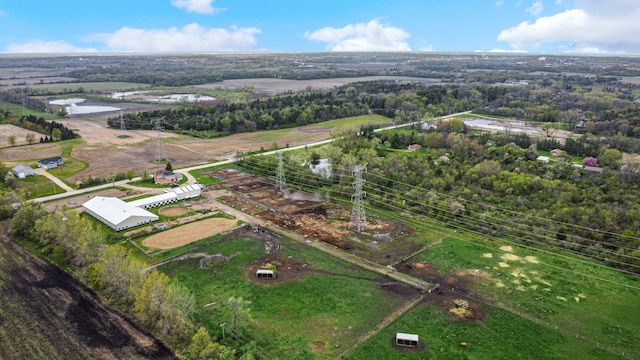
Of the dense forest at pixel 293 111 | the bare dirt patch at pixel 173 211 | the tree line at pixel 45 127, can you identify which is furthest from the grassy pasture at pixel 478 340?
the tree line at pixel 45 127

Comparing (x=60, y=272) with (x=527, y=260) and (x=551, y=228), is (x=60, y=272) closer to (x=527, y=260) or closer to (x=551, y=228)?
(x=527, y=260)

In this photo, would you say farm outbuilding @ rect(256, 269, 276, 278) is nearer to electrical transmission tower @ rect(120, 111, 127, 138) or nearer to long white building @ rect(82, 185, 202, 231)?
long white building @ rect(82, 185, 202, 231)

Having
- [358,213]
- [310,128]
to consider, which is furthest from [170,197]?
[310,128]

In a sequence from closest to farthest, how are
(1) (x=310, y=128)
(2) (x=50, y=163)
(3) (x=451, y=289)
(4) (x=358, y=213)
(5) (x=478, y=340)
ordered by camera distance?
(5) (x=478, y=340), (3) (x=451, y=289), (4) (x=358, y=213), (2) (x=50, y=163), (1) (x=310, y=128)

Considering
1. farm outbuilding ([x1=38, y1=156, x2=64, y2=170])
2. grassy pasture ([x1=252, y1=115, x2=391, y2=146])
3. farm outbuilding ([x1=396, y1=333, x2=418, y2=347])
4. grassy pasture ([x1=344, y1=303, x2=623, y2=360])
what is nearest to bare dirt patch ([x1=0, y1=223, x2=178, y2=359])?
grassy pasture ([x1=344, y1=303, x2=623, y2=360])

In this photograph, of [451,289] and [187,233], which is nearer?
[451,289]

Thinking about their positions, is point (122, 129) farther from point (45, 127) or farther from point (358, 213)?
point (358, 213)

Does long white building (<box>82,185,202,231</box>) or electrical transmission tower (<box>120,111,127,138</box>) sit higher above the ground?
electrical transmission tower (<box>120,111,127,138</box>)

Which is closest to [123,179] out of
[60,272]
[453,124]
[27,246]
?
[27,246]

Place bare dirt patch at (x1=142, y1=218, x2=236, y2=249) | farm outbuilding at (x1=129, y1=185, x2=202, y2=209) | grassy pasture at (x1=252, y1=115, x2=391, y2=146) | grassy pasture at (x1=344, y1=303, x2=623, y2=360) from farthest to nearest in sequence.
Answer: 1. grassy pasture at (x1=252, y1=115, x2=391, y2=146)
2. farm outbuilding at (x1=129, y1=185, x2=202, y2=209)
3. bare dirt patch at (x1=142, y1=218, x2=236, y2=249)
4. grassy pasture at (x1=344, y1=303, x2=623, y2=360)
